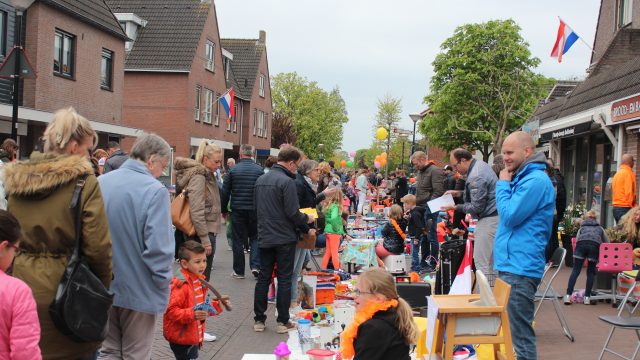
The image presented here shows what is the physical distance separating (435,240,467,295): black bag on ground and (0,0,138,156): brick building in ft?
38.9

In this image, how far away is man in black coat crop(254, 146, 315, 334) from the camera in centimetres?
691

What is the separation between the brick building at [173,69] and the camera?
31.9 metres

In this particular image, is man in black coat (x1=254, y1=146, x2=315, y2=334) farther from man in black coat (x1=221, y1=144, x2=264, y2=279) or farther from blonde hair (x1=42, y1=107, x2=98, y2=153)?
blonde hair (x1=42, y1=107, x2=98, y2=153)

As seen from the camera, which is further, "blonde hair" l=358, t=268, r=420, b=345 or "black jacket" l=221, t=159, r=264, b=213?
"black jacket" l=221, t=159, r=264, b=213

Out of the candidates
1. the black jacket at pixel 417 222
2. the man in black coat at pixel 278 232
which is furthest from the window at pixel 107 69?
the man in black coat at pixel 278 232

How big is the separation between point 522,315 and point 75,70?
62.7 feet

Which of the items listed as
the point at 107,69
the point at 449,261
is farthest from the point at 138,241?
the point at 107,69

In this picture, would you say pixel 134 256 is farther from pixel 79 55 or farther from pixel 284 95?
pixel 284 95

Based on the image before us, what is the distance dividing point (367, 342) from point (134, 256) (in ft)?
5.32

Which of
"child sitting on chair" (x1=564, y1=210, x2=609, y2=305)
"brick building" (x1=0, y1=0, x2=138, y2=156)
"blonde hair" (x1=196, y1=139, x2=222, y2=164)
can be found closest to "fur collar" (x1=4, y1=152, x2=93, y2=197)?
"blonde hair" (x1=196, y1=139, x2=222, y2=164)

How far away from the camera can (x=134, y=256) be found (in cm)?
413

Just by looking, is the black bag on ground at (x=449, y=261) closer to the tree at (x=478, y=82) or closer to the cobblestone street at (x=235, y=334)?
the cobblestone street at (x=235, y=334)

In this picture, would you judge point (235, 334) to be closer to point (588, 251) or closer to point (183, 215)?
point (183, 215)

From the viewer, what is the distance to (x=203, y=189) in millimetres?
7082
